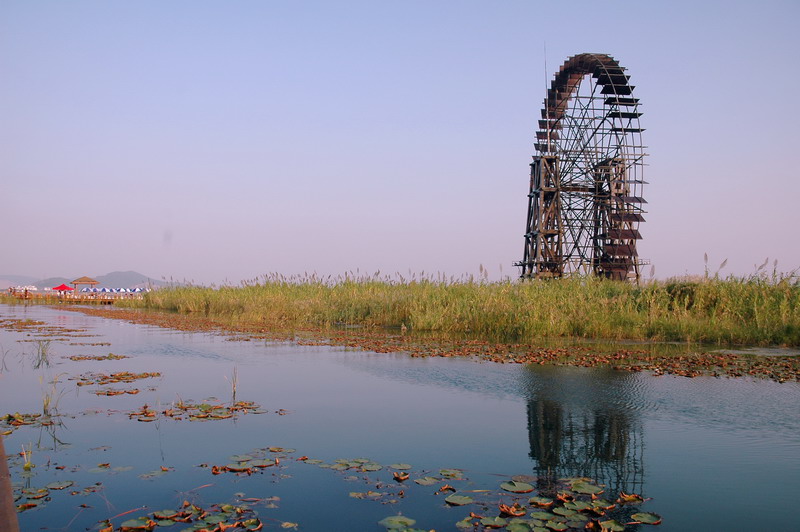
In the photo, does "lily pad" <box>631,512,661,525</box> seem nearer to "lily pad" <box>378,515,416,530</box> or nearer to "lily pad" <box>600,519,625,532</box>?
"lily pad" <box>600,519,625,532</box>

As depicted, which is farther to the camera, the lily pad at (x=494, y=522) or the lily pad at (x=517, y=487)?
the lily pad at (x=517, y=487)

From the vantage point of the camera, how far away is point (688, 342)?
11.6 metres

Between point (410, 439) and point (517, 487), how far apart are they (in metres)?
1.35

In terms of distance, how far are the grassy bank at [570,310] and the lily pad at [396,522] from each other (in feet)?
30.5

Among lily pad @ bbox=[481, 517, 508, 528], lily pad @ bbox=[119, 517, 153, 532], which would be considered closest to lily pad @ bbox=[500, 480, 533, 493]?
lily pad @ bbox=[481, 517, 508, 528]

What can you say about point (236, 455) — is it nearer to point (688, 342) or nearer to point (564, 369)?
point (564, 369)

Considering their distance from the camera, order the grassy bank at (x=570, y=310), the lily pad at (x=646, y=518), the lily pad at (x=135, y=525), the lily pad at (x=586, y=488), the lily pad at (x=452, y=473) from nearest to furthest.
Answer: the lily pad at (x=135, y=525), the lily pad at (x=646, y=518), the lily pad at (x=586, y=488), the lily pad at (x=452, y=473), the grassy bank at (x=570, y=310)

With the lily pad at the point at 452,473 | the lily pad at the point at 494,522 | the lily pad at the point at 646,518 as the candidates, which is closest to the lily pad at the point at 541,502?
the lily pad at the point at 494,522

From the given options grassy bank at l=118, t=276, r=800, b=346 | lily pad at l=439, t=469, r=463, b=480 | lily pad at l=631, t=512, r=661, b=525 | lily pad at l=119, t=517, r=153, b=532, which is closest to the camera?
lily pad at l=119, t=517, r=153, b=532

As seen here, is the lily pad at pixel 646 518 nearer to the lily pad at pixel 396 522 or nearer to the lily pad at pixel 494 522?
the lily pad at pixel 494 522

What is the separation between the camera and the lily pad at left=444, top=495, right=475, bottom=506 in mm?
3604

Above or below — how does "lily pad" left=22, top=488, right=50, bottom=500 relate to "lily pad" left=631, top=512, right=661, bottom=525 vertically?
below

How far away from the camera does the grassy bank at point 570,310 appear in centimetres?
1246

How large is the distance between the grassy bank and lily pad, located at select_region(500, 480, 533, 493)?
862 cm
